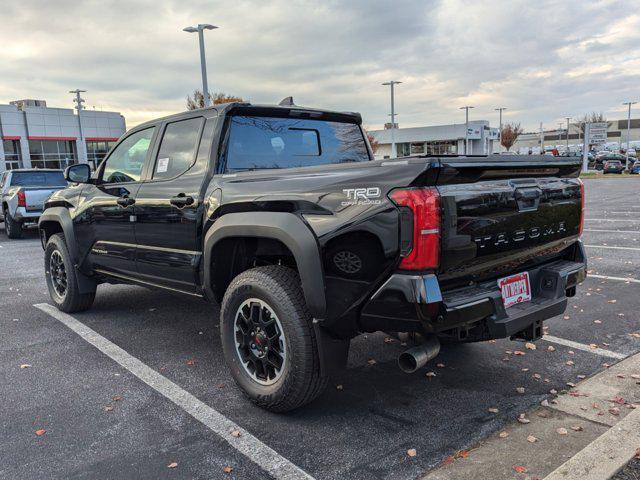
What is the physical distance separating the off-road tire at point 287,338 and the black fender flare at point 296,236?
134 millimetres

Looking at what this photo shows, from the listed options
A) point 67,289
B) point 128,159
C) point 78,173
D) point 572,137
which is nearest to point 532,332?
point 128,159

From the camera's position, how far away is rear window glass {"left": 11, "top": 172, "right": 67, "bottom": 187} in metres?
13.3

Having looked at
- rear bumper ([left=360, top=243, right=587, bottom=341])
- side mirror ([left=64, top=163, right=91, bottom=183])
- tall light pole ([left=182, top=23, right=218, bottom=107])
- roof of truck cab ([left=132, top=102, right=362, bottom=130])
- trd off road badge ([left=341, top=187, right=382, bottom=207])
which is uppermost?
tall light pole ([left=182, top=23, right=218, bottom=107])

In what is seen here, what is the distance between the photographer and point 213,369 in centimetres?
413

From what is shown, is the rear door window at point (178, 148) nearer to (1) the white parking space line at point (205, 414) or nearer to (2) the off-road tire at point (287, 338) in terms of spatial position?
(2) the off-road tire at point (287, 338)

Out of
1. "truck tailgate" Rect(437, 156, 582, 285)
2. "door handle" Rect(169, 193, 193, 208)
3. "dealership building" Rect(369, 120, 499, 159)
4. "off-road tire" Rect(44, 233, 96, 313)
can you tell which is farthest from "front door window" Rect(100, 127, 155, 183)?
"dealership building" Rect(369, 120, 499, 159)

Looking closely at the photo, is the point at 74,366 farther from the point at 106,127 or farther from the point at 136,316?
the point at 106,127

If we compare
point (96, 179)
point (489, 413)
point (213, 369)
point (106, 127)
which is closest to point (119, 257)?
point (96, 179)

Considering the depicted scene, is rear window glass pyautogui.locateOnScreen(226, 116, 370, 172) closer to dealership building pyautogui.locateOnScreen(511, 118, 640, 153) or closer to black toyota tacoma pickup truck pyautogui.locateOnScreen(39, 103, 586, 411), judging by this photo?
black toyota tacoma pickup truck pyautogui.locateOnScreen(39, 103, 586, 411)

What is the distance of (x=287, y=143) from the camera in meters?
4.27

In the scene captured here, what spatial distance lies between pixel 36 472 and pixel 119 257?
7.63 feet

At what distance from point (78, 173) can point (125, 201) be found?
2.72ft

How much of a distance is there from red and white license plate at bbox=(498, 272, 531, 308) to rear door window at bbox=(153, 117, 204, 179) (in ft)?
7.86

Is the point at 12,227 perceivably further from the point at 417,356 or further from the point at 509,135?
the point at 509,135
